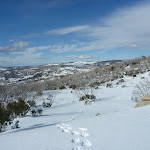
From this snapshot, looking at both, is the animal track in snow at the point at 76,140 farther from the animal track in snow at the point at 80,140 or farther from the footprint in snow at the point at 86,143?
the footprint in snow at the point at 86,143

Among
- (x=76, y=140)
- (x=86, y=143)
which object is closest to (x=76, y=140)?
(x=76, y=140)

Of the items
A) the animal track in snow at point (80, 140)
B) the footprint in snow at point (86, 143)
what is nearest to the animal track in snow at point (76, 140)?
the animal track in snow at point (80, 140)

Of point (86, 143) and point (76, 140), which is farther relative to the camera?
point (76, 140)

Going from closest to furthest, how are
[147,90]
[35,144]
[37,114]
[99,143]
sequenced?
[99,143], [35,144], [37,114], [147,90]

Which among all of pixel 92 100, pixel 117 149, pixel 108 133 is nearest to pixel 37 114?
pixel 92 100

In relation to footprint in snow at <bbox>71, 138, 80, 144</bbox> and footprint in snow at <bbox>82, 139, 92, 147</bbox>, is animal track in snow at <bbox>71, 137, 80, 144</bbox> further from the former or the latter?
footprint in snow at <bbox>82, 139, 92, 147</bbox>

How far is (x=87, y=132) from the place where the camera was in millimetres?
3629

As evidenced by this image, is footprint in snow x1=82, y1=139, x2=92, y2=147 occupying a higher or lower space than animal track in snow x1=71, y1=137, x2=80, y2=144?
higher

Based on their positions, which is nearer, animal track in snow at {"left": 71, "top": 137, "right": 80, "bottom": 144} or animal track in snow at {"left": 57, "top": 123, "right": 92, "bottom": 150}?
animal track in snow at {"left": 57, "top": 123, "right": 92, "bottom": 150}

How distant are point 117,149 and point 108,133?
781 mm

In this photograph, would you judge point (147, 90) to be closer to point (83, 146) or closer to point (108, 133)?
point (108, 133)

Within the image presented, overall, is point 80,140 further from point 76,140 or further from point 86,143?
point 86,143

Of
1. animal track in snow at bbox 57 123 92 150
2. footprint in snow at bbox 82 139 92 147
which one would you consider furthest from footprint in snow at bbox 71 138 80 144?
footprint in snow at bbox 82 139 92 147

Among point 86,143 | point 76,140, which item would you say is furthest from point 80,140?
point 86,143
